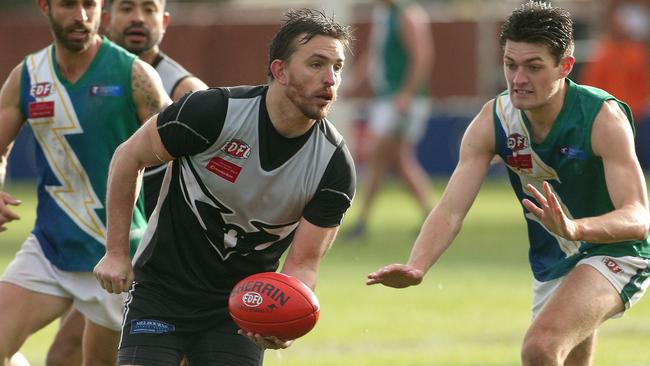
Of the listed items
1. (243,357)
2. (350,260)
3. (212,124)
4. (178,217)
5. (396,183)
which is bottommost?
(396,183)

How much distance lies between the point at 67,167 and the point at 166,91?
2.49ft

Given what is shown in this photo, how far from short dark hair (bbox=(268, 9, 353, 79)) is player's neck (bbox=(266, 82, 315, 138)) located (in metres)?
0.12

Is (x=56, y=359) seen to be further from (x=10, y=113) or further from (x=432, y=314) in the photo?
(x=432, y=314)

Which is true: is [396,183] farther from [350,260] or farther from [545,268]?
[545,268]

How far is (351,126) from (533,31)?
19380mm

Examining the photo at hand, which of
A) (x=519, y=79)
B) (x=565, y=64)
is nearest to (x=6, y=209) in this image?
(x=519, y=79)

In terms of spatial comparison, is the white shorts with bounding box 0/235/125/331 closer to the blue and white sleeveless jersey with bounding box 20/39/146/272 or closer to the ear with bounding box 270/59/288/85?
the blue and white sleeveless jersey with bounding box 20/39/146/272

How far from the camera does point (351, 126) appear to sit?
26.0m

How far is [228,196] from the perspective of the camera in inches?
250

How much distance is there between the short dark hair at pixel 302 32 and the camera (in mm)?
6188

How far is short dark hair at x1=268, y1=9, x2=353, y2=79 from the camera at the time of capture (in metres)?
6.19

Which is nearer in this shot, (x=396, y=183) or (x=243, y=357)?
(x=243, y=357)

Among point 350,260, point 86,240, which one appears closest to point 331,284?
point 350,260

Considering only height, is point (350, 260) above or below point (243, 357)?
below
